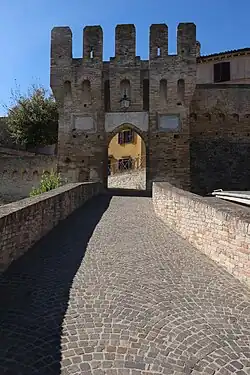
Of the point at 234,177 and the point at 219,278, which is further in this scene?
the point at 234,177

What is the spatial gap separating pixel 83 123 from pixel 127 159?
10.4 meters

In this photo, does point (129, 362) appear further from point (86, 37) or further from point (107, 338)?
point (86, 37)

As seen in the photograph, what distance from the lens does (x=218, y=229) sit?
6398mm

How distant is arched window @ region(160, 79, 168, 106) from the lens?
2211 cm

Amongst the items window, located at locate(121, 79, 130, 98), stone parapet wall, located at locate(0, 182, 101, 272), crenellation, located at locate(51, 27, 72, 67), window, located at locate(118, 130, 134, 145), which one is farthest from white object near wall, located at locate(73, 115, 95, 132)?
stone parapet wall, located at locate(0, 182, 101, 272)

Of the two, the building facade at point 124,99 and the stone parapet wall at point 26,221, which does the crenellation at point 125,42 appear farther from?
the stone parapet wall at point 26,221

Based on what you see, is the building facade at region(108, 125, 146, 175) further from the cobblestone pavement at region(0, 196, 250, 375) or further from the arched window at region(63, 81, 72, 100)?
the cobblestone pavement at region(0, 196, 250, 375)

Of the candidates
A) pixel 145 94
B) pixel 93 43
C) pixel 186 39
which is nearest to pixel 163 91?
pixel 145 94

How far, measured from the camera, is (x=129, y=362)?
124 inches

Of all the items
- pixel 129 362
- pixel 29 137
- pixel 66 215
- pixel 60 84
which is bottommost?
pixel 129 362

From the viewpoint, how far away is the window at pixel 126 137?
33213 mm

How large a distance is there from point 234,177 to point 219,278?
20132 mm

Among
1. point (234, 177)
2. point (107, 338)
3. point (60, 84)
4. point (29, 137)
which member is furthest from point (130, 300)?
point (29, 137)

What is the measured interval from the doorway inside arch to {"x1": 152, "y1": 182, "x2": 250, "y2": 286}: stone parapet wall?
14.6 meters
